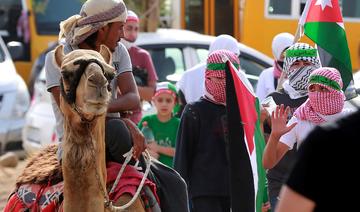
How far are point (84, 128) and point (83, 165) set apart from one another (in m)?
0.20

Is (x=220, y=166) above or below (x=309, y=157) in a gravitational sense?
below

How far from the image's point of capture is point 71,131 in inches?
211

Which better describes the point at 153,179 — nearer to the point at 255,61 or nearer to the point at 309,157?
the point at 309,157

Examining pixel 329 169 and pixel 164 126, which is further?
pixel 164 126

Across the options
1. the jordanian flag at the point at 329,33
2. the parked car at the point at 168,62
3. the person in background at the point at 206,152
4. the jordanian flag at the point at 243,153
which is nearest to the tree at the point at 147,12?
the parked car at the point at 168,62

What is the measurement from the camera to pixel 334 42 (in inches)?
349

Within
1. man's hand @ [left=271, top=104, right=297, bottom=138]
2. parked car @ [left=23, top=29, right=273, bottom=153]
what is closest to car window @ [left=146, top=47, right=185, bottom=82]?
parked car @ [left=23, top=29, right=273, bottom=153]

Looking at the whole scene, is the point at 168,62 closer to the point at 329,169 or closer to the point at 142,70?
the point at 142,70

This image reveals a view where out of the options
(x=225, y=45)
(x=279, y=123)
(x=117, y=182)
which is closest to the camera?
(x=117, y=182)

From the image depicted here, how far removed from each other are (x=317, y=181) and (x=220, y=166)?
4.48 m

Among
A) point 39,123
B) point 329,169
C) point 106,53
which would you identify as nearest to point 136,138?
point 106,53

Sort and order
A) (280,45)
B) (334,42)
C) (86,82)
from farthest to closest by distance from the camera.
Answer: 1. (280,45)
2. (334,42)
3. (86,82)

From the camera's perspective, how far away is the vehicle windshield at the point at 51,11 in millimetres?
19094

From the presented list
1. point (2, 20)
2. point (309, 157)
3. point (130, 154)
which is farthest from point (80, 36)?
point (2, 20)
